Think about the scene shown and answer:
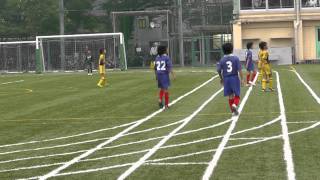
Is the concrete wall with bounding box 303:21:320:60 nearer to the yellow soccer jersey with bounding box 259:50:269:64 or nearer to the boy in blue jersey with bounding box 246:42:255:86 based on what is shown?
the boy in blue jersey with bounding box 246:42:255:86

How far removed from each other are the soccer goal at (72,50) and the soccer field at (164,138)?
29704mm

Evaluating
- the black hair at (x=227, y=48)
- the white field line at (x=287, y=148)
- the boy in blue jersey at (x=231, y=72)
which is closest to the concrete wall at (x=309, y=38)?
the white field line at (x=287, y=148)

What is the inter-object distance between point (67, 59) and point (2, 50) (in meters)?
5.78

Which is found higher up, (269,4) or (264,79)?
(269,4)

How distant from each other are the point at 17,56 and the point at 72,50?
4.73 m

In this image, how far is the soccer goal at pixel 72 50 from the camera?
51.4 metres

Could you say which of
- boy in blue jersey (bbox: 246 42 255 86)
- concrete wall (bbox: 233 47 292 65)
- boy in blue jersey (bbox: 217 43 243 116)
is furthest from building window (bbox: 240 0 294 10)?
boy in blue jersey (bbox: 217 43 243 116)

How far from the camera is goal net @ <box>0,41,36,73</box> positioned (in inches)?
2116

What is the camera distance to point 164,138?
12.5 meters

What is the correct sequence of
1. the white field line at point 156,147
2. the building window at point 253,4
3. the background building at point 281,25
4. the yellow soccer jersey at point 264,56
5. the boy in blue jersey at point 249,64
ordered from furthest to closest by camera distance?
the building window at point 253,4, the background building at point 281,25, the boy in blue jersey at point 249,64, the yellow soccer jersey at point 264,56, the white field line at point 156,147

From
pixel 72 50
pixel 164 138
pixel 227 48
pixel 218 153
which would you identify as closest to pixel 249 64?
pixel 227 48

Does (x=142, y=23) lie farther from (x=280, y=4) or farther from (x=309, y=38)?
(x=309, y=38)

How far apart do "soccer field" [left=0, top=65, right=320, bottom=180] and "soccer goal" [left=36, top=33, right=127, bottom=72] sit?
29.7 m

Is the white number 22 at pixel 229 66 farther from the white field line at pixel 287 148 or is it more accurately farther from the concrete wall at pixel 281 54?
the concrete wall at pixel 281 54
